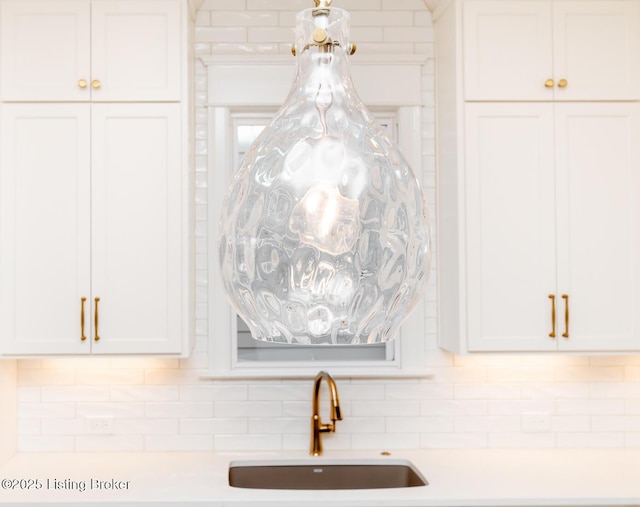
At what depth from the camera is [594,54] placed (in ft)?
7.93

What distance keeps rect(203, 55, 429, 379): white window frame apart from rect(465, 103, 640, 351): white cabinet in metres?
0.32

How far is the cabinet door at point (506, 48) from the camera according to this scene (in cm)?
241

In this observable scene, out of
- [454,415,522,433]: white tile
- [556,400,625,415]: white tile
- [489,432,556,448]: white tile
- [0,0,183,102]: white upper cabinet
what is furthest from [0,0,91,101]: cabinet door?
[556,400,625,415]: white tile

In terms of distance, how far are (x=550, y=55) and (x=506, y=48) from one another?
16 centimetres

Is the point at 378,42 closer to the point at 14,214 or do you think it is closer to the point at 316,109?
the point at 14,214

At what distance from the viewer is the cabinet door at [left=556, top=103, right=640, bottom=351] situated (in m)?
2.39

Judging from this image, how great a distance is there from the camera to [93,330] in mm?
2340

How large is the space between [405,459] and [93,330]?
1261 millimetres

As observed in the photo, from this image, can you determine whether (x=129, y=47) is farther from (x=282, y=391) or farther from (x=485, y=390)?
(x=485, y=390)

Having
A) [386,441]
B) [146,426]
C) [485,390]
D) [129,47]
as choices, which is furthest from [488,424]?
[129,47]

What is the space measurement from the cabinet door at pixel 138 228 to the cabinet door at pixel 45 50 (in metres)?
0.15

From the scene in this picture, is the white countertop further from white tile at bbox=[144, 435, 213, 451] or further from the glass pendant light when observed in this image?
the glass pendant light

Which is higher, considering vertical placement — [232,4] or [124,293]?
[232,4]

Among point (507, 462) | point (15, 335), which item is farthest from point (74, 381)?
point (507, 462)
